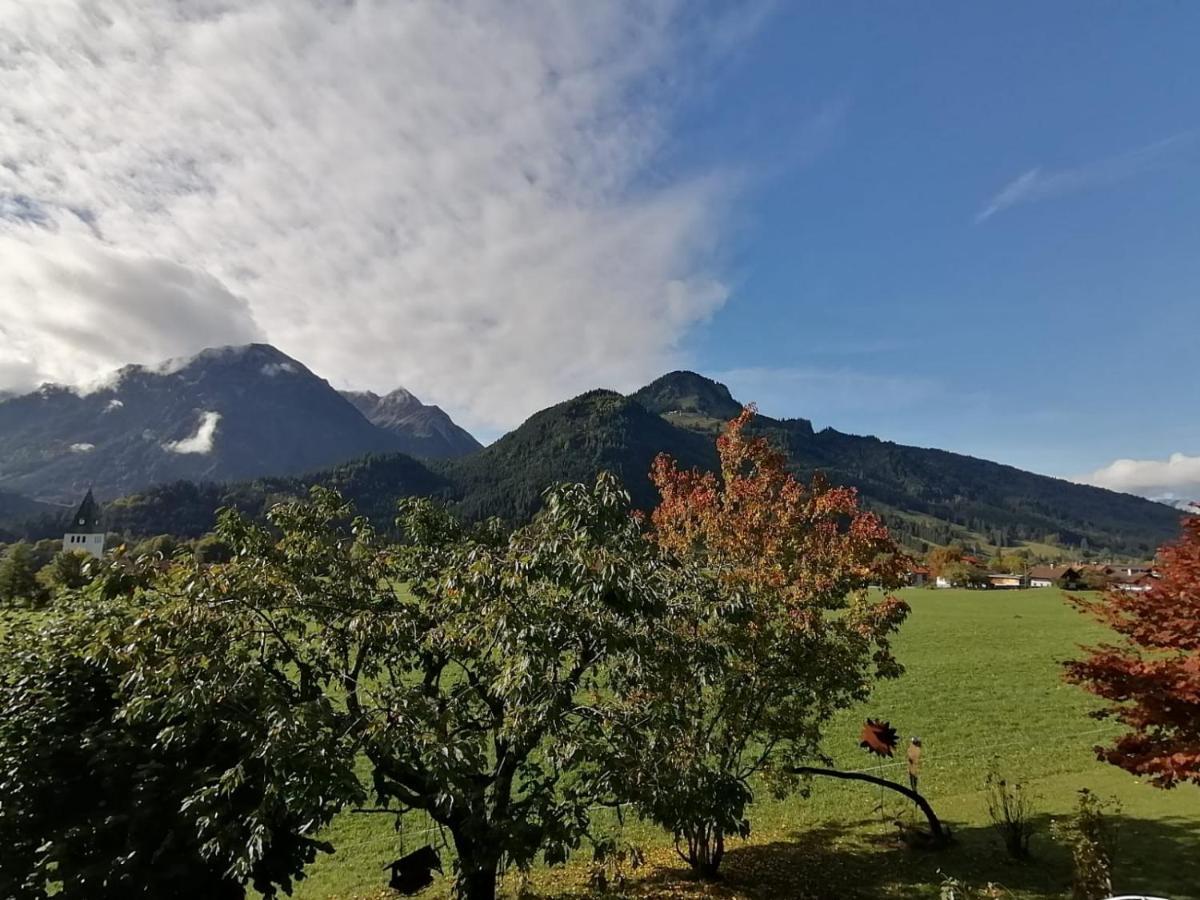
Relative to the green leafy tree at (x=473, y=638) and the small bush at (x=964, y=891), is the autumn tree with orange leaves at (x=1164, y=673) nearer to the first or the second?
the small bush at (x=964, y=891)

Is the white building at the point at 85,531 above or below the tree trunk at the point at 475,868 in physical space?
above

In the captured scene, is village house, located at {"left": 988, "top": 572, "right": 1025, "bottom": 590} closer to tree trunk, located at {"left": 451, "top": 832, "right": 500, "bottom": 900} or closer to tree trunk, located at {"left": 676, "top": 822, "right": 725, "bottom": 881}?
tree trunk, located at {"left": 676, "top": 822, "right": 725, "bottom": 881}

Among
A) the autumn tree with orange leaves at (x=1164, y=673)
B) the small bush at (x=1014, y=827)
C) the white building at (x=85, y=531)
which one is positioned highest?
the white building at (x=85, y=531)

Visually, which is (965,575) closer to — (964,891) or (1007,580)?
(1007,580)

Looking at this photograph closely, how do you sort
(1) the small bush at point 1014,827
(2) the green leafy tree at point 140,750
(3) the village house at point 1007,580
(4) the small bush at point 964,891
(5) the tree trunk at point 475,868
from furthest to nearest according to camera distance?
(3) the village house at point 1007,580 → (1) the small bush at point 1014,827 → (5) the tree trunk at point 475,868 → (4) the small bush at point 964,891 → (2) the green leafy tree at point 140,750

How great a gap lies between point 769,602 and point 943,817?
355 inches

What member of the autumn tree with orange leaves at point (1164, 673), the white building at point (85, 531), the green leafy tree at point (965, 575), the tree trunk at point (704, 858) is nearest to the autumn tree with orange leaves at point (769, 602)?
the tree trunk at point (704, 858)

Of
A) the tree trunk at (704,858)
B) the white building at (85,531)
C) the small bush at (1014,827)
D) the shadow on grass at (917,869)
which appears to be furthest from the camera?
the white building at (85,531)

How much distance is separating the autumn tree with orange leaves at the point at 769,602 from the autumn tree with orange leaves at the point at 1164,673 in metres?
3.57

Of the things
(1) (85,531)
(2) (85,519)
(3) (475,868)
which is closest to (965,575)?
(3) (475,868)

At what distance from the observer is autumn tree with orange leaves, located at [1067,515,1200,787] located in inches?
402

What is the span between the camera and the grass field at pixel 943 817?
37.8 ft

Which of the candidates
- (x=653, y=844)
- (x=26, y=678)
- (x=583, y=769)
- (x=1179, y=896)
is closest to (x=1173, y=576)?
(x=1179, y=896)

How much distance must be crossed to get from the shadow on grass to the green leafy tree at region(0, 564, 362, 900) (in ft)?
21.9
